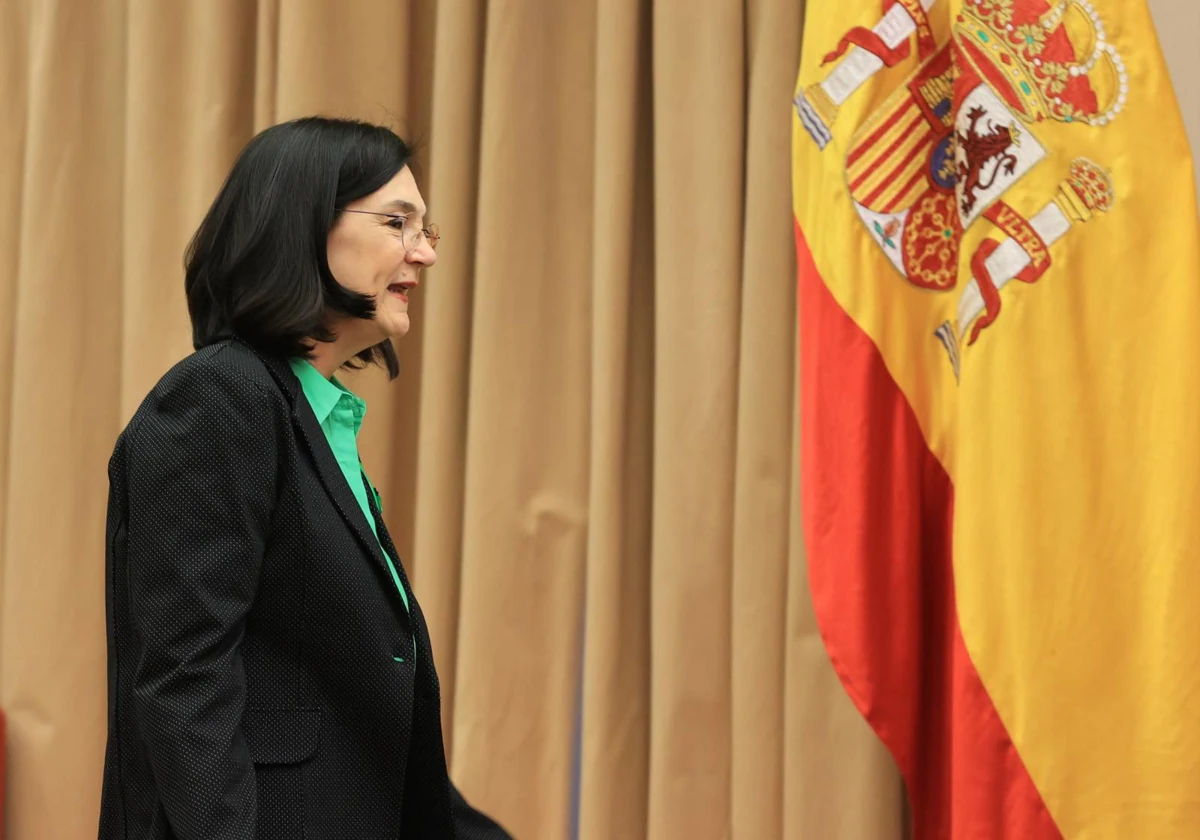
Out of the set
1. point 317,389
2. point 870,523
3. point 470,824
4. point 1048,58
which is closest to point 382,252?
point 317,389

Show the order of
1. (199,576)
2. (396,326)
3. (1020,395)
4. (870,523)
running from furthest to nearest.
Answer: (870,523) < (1020,395) < (396,326) < (199,576)

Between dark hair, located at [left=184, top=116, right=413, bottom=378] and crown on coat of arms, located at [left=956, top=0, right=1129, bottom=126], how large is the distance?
0.89 meters

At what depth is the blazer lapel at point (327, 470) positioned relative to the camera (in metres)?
1.34

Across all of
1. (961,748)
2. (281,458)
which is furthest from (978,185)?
(281,458)

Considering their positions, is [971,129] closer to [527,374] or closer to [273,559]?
[527,374]

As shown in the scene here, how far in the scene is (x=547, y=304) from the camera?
2.49 m

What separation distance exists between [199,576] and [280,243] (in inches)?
14.2

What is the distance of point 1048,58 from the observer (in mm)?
1797

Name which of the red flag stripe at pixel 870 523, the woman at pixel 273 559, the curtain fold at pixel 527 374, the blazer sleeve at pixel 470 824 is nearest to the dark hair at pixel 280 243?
the woman at pixel 273 559

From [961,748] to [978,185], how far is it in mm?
777

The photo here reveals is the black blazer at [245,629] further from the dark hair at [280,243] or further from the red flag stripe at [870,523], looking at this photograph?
the red flag stripe at [870,523]

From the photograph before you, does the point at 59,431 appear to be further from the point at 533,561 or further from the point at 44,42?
the point at 533,561

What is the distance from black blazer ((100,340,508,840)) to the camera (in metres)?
1.19

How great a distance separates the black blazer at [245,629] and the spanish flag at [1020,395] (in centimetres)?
83
